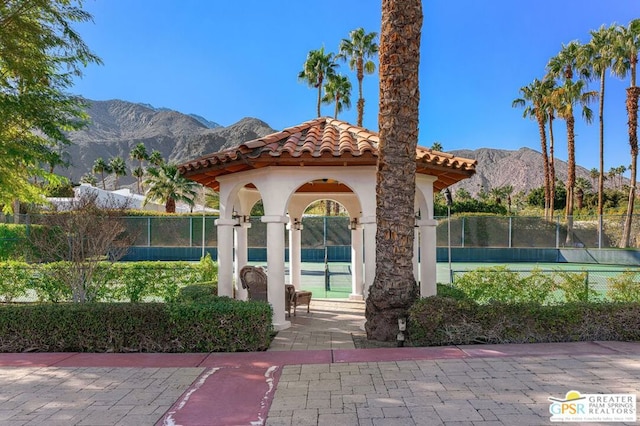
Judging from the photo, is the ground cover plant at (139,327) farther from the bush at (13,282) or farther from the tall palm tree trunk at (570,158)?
the tall palm tree trunk at (570,158)

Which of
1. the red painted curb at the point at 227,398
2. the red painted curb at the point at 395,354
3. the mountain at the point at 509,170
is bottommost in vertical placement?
the red painted curb at the point at 227,398

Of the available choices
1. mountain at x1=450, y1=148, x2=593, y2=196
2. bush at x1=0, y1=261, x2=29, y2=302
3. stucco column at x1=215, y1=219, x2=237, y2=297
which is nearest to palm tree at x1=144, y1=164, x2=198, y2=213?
bush at x1=0, y1=261, x2=29, y2=302

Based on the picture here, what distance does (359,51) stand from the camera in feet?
112

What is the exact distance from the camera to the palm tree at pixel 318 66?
113 ft

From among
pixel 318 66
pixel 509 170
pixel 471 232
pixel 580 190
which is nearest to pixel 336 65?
pixel 318 66

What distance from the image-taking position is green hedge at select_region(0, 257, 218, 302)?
11039 mm

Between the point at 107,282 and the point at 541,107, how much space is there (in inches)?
1491

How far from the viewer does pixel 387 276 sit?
295 inches

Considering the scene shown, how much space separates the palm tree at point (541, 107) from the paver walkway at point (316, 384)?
35.0m

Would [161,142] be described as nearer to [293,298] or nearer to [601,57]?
[601,57]

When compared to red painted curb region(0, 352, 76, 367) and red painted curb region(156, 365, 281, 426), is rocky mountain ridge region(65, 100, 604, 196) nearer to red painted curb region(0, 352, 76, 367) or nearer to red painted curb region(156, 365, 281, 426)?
red painted curb region(0, 352, 76, 367)

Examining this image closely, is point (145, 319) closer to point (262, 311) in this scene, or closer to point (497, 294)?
point (262, 311)

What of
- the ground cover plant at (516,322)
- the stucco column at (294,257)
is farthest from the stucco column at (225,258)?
the ground cover plant at (516,322)

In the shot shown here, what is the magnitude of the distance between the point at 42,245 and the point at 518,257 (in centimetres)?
2772
